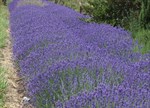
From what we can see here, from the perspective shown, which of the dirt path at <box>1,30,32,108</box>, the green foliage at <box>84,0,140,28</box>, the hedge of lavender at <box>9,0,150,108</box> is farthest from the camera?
the green foliage at <box>84,0,140,28</box>

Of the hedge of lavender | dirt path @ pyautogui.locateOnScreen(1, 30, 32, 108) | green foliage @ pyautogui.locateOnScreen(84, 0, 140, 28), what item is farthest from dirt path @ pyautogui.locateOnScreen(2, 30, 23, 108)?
green foliage @ pyautogui.locateOnScreen(84, 0, 140, 28)

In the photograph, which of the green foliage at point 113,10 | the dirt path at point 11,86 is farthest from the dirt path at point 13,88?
the green foliage at point 113,10

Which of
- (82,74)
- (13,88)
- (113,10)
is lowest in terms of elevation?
(13,88)

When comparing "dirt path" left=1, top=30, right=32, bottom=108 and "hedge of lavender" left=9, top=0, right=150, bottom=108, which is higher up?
"hedge of lavender" left=9, top=0, right=150, bottom=108

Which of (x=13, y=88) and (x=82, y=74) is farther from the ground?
(x=82, y=74)

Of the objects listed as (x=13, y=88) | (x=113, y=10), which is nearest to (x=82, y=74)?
(x=13, y=88)

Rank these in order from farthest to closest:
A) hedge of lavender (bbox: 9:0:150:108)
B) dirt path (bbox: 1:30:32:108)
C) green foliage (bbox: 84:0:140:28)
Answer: green foliage (bbox: 84:0:140:28)
dirt path (bbox: 1:30:32:108)
hedge of lavender (bbox: 9:0:150:108)

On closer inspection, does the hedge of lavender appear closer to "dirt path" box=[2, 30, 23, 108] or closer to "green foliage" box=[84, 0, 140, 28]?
"dirt path" box=[2, 30, 23, 108]

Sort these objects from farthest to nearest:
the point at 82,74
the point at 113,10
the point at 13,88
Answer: the point at 113,10, the point at 13,88, the point at 82,74

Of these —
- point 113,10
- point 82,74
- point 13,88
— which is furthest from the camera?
point 113,10

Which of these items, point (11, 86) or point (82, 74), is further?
point (11, 86)

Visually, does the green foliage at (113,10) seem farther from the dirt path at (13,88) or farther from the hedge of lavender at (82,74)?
the hedge of lavender at (82,74)

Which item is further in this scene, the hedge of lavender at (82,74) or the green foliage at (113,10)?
the green foliage at (113,10)

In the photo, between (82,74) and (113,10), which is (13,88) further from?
(113,10)
